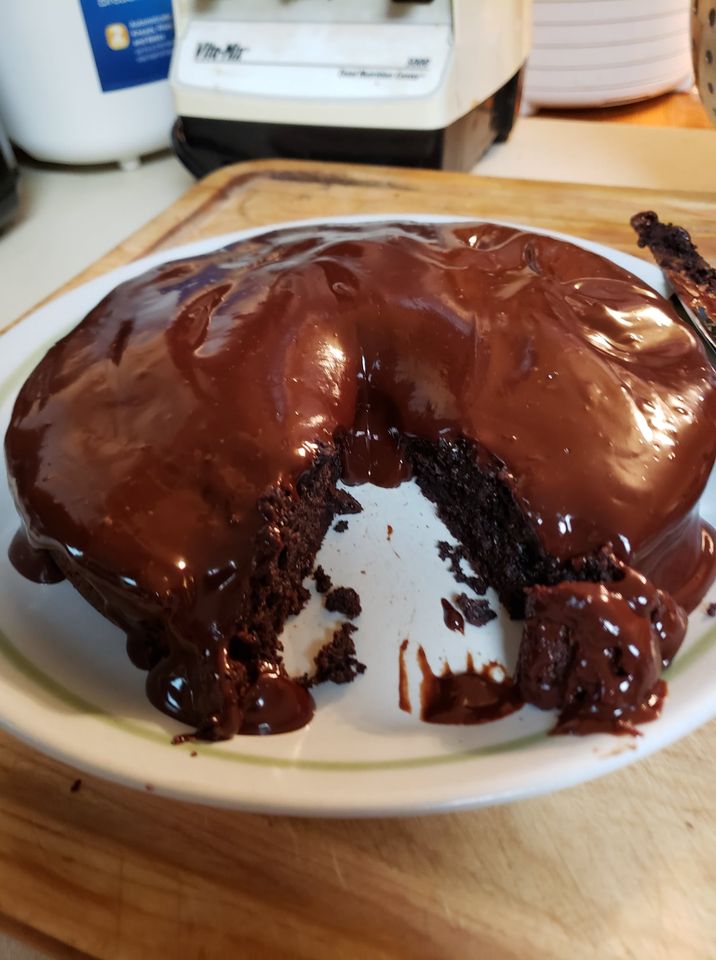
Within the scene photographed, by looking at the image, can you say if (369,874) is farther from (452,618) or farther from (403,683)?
(452,618)

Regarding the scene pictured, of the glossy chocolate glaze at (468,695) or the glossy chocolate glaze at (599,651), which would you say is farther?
the glossy chocolate glaze at (468,695)

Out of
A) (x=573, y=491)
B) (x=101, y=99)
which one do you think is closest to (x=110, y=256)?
(x=101, y=99)


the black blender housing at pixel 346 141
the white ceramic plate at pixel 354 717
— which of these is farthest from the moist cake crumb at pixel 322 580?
the black blender housing at pixel 346 141

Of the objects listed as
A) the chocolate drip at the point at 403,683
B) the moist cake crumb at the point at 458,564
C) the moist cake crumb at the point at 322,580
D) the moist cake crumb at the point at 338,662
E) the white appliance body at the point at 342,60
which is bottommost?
the moist cake crumb at the point at 458,564

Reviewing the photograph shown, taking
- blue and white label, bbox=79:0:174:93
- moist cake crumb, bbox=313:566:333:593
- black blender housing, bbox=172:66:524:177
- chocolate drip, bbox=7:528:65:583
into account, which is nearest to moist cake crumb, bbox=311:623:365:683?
moist cake crumb, bbox=313:566:333:593

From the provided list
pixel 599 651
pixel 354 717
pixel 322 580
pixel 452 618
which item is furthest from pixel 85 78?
pixel 599 651

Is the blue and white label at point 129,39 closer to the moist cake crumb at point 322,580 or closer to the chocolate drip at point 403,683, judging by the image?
the moist cake crumb at point 322,580

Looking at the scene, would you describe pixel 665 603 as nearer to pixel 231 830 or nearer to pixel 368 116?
pixel 231 830

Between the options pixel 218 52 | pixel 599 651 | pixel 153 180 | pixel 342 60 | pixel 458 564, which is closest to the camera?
pixel 599 651
